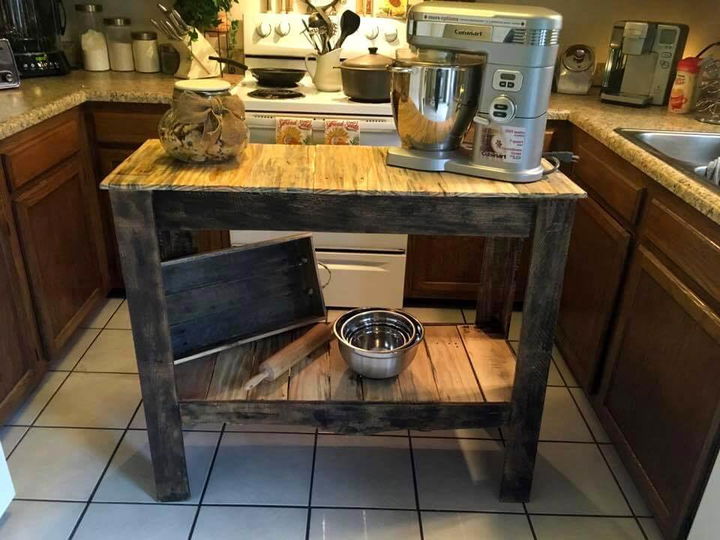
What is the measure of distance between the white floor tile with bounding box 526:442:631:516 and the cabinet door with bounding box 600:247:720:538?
0.10 m

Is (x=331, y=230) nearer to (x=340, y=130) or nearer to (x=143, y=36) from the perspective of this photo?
(x=340, y=130)

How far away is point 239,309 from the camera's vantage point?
6.01 ft

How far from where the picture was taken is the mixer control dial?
4.48ft

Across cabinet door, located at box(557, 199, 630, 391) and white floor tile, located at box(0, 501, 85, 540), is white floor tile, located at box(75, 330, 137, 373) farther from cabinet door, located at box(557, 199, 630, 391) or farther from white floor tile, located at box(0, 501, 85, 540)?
cabinet door, located at box(557, 199, 630, 391)

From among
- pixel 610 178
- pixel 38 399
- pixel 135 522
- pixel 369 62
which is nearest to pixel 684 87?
pixel 610 178

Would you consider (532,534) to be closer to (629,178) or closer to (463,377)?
(463,377)

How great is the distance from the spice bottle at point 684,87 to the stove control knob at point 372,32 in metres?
1.17

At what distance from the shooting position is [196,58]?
2496 millimetres

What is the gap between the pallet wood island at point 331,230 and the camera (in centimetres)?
134

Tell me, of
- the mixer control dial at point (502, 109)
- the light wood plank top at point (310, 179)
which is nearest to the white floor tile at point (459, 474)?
the light wood plank top at point (310, 179)

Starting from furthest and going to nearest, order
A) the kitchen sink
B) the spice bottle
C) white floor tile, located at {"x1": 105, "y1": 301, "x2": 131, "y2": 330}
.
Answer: white floor tile, located at {"x1": 105, "y1": 301, "x2": 131, "y2": 330} < the spice bottle < the kitchen sink

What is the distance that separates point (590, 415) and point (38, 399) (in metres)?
1.83

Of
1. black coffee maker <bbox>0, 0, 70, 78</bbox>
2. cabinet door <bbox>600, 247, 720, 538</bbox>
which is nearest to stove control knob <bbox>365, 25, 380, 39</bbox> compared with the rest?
black coffee maker <bbox>0, 0, 70, 78</bbox>

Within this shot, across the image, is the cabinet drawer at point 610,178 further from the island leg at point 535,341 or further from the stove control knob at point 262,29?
the stove control knob at point 262,29
